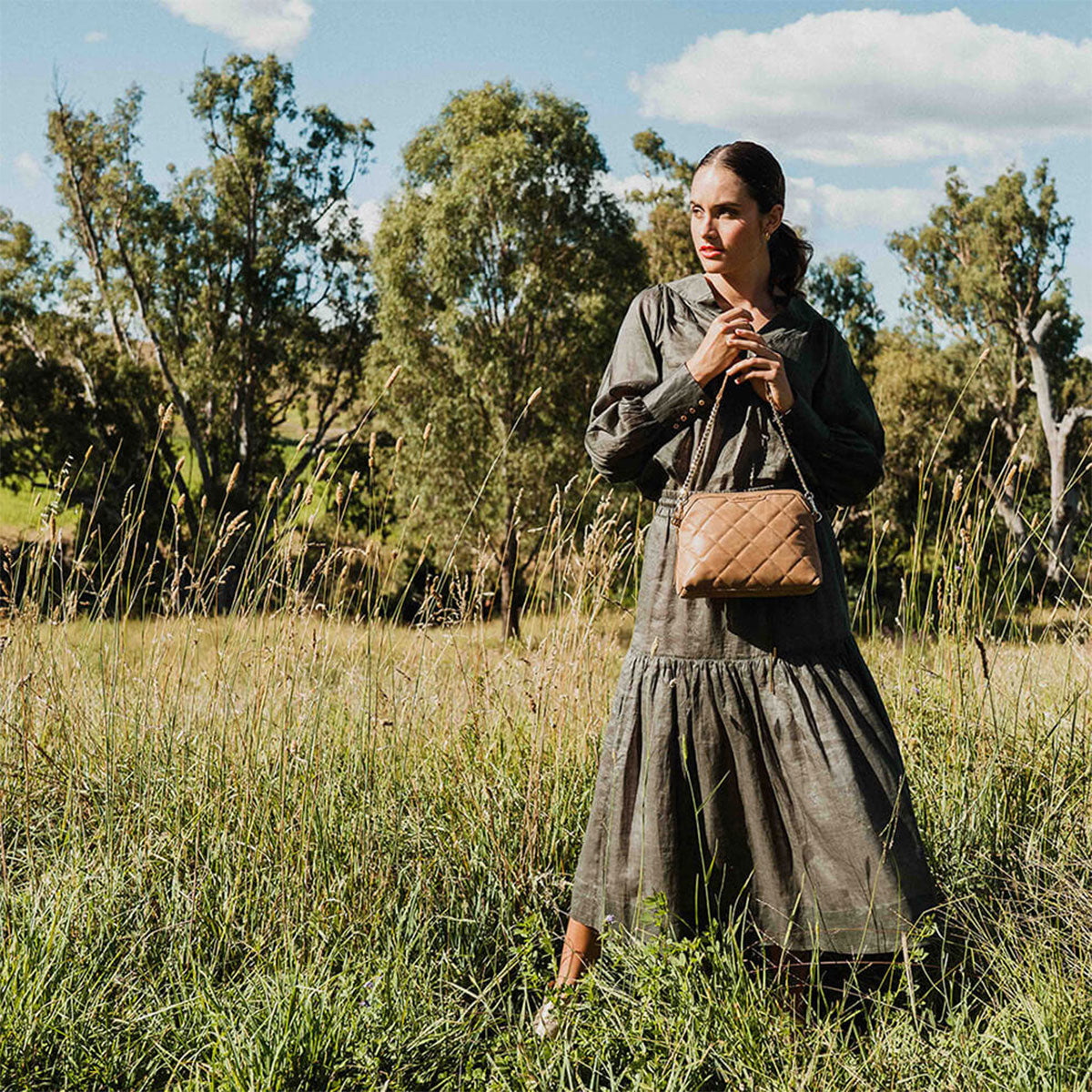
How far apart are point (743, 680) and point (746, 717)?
85 mm

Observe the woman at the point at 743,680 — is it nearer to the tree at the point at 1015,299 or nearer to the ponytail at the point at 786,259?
the ponytail at the point at 786,259

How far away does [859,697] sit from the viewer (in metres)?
2.59

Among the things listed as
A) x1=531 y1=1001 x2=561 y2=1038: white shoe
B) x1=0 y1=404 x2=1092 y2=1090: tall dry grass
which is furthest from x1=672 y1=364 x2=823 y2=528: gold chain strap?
x1=531 y1=1001 x2=561 y2=1038: white shoe

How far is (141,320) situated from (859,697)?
2492cm

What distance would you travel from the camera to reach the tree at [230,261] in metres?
24.4

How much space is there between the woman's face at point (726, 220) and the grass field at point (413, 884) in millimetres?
1260

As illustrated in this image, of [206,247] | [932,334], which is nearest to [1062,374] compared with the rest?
[932,334]

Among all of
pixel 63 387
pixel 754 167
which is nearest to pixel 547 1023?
pixel 754 167

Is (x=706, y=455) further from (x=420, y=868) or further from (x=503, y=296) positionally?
(x=503, y=296)

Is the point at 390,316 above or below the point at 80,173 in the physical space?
below

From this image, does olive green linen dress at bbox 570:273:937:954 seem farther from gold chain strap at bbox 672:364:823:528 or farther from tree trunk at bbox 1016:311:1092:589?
tree trunk at bbox 1016:311:1092:589

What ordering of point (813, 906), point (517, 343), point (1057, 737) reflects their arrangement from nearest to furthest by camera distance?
point (813, 906)
point (1057, 737)
point (517, 343)

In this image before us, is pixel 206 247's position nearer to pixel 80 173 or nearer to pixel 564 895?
pixel 80 173

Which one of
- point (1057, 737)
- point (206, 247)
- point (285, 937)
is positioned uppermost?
point (206, 247)
